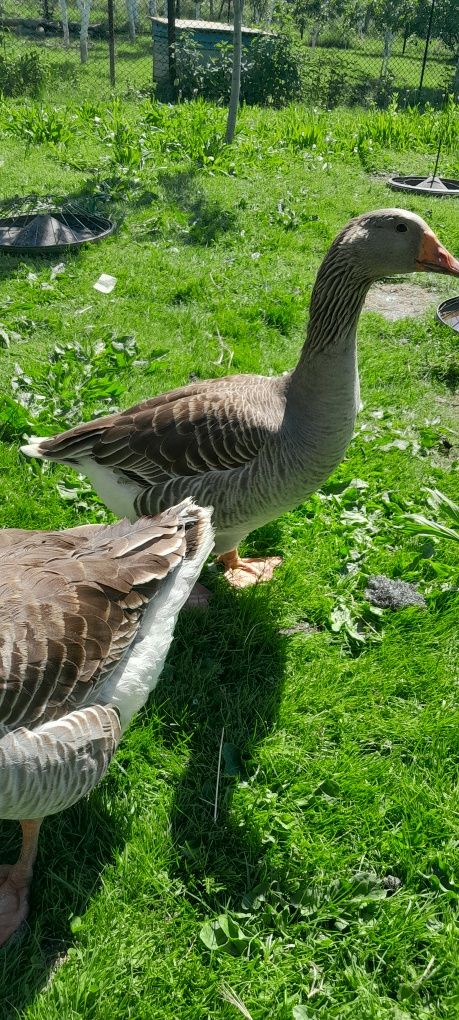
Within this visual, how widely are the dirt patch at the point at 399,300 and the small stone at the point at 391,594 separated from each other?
3.36 meters

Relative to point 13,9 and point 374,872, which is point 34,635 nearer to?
point 374,872

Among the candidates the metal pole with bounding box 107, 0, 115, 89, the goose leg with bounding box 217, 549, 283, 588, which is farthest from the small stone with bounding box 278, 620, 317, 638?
the metal pole with bounding box 107, 0, 115, 89

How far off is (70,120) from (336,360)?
9871mm

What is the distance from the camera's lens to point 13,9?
29.5 m

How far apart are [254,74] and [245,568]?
1433cm

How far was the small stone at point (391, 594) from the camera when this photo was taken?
3.53m

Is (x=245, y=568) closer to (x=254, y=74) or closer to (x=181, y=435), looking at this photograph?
(x=181, y=435)

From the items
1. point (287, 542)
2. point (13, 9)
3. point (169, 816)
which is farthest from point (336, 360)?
point (13, 9)

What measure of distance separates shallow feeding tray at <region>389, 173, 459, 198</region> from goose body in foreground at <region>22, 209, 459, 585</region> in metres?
7.03

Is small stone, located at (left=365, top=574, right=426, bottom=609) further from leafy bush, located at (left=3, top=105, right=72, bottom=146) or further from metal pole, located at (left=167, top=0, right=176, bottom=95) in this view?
metal pole, located at (left=167, top=0, right=176, bottom=95)

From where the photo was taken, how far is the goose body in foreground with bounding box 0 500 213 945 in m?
2.09

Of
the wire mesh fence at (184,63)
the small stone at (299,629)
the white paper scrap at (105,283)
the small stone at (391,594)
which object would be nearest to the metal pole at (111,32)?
the wire mesh fence at (184,63)

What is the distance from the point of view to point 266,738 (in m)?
2.93

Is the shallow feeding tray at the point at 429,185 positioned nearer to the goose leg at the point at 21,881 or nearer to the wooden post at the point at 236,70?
the wooden post at the point at 236,70
